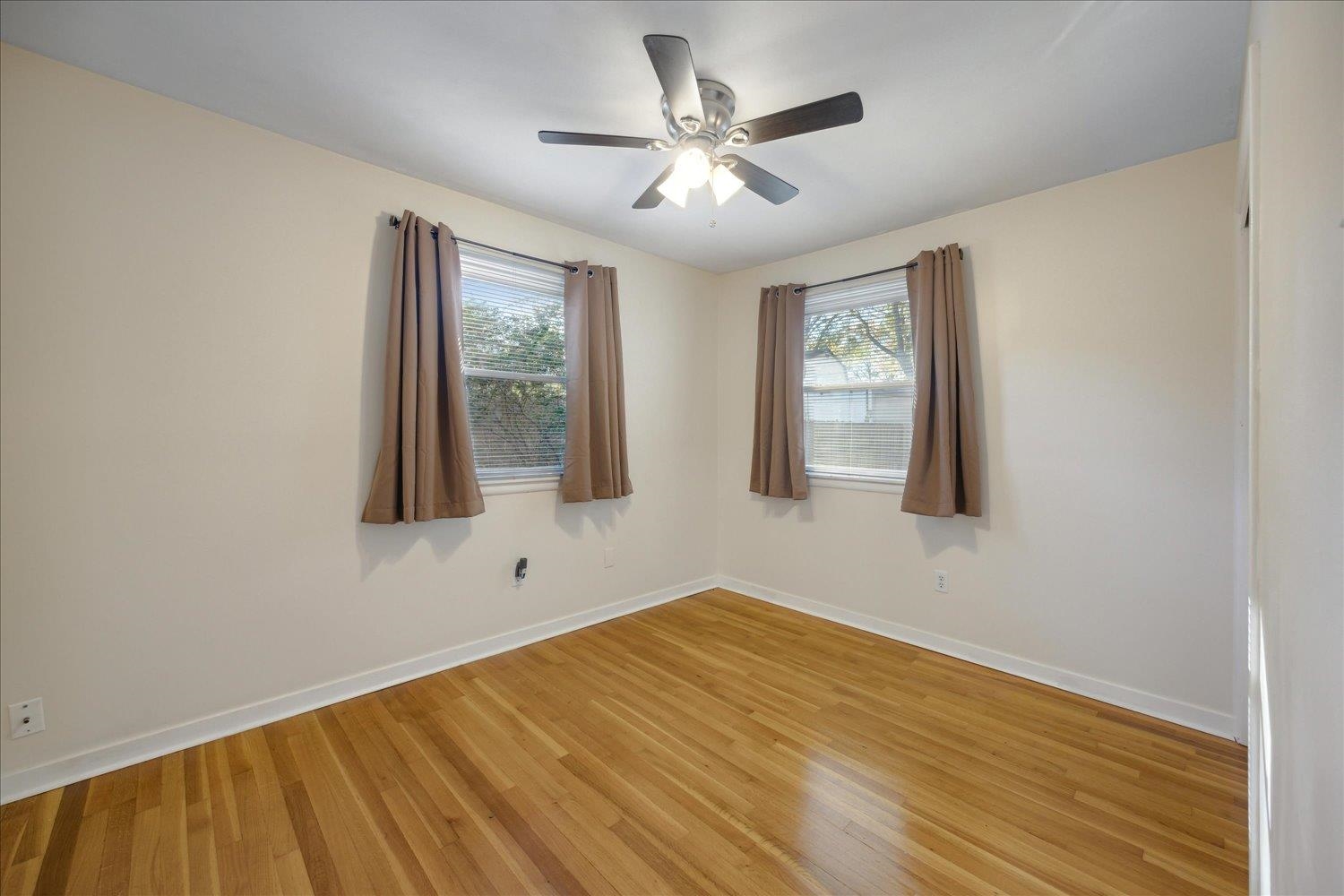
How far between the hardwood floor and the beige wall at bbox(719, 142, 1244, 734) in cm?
31

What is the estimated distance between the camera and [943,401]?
2881 mm

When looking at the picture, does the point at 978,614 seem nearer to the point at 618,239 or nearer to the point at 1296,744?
the point at 1296,744

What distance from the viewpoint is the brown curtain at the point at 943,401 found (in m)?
2.86

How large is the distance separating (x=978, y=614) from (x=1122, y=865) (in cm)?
147

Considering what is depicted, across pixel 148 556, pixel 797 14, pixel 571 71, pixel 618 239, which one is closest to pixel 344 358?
pixel 148 556

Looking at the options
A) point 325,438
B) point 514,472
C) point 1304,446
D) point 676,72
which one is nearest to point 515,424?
point 514,472

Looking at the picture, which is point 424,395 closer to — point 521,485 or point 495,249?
point 521,485

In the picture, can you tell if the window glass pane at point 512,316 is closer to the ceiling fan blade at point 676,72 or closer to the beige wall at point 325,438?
the beige wall at point 325,438

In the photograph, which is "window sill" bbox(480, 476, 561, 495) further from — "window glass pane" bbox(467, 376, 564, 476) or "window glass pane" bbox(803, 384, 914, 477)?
"window glass pane" bbox(803, 384, 914, 477)

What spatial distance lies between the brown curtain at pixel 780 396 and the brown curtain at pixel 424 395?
194cm

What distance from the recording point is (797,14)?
1.57 metres

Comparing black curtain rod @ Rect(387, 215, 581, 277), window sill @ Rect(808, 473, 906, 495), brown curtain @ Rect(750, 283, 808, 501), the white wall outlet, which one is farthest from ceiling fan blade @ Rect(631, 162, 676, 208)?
the white wall outlet

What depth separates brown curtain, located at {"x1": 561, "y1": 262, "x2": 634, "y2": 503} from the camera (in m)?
3.19

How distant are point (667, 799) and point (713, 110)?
8.01ft
